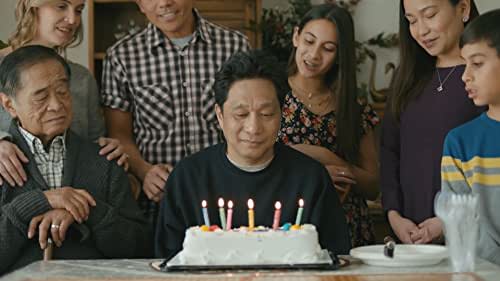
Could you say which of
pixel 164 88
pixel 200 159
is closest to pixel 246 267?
pixel 200 159

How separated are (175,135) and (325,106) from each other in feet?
1.79

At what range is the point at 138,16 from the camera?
4.64 metres

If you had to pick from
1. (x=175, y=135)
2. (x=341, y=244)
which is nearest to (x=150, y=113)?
(x=175, y=135)

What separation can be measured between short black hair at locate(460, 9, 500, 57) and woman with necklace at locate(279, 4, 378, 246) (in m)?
0.53

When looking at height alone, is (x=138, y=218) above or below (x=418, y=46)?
below

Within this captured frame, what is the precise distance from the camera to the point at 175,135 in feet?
10.7

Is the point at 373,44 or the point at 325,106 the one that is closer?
the point at 325,106

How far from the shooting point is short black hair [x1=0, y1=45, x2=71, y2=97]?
2.92m

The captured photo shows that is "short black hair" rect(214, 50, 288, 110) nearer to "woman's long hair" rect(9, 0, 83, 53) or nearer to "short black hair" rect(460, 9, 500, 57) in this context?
"short black hair" rect(460, 9, 500, 57)

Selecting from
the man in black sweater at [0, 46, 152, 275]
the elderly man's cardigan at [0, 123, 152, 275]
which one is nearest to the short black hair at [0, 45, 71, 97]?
the man in black sweater at [0, 46, 152, 275]

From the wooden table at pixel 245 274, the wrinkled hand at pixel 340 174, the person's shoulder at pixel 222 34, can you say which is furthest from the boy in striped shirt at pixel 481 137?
the person's shoulder at pixel 222 34

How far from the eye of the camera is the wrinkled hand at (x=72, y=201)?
276cm

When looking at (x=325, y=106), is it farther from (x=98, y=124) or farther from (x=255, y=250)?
(x=255, y=250)

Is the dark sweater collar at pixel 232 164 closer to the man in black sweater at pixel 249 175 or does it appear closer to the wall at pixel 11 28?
the man in black sweater at pixel 249 175
